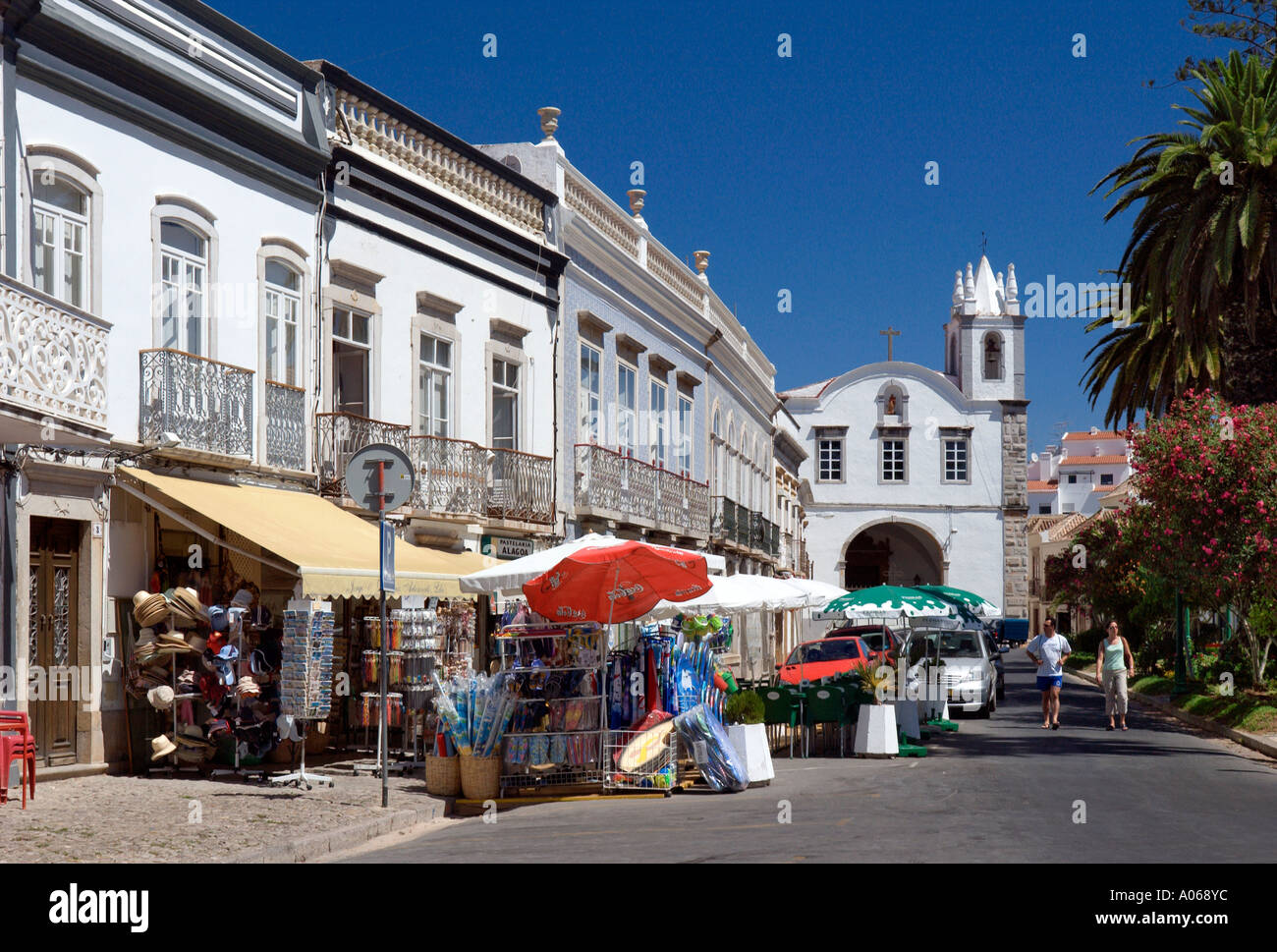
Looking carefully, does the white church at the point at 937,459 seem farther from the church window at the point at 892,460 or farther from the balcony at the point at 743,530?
the balcony at the point at 743,530

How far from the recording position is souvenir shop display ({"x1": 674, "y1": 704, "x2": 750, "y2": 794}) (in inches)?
571

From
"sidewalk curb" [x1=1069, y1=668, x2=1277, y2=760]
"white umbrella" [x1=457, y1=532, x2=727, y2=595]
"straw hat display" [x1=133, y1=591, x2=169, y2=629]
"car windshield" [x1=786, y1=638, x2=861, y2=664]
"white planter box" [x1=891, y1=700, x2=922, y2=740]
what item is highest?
"white umbrella" [x1=457, y1=532, x2=727, y2=595]

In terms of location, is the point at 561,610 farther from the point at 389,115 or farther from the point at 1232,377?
the point at 1232,377

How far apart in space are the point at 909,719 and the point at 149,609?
1046 cm

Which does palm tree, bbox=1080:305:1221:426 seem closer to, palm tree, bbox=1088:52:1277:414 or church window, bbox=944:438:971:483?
palm tree, bbox=1088:52:1277:414

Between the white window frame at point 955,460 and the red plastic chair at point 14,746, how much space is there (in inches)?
2313

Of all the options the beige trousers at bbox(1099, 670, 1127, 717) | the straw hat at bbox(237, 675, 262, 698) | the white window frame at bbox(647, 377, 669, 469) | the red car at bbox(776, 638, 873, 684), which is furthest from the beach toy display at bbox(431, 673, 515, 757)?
the white window frame at bbox(647, 377, 669, 469)

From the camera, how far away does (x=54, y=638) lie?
14.3 m

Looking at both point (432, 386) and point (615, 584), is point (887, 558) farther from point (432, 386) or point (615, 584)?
point (615, 584)

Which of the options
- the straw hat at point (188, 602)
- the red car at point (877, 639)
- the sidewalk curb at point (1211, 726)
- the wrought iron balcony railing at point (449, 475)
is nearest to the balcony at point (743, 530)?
the red car at point (877, 639)

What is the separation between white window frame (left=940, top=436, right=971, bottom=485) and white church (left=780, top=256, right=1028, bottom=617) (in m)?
Result: 0.05

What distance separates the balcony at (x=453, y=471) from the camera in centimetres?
1828

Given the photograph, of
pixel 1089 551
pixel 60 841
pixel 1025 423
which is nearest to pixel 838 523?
pixel 1025 423

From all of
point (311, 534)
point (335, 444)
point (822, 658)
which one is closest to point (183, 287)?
point (335, 444)
